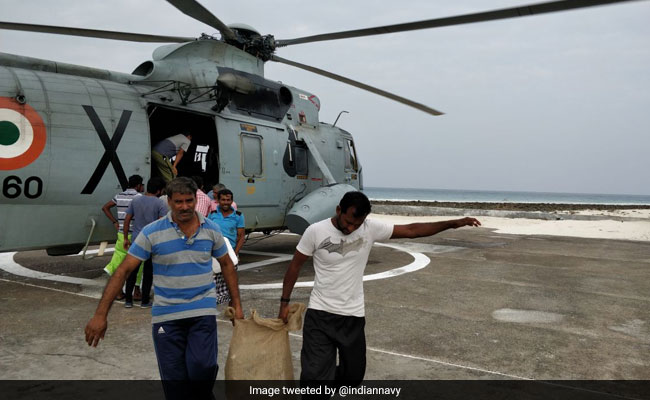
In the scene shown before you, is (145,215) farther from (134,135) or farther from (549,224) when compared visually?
(549,224)

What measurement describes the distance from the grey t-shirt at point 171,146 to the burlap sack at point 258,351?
20.5 ft

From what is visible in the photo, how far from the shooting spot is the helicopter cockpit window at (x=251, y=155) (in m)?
9.19

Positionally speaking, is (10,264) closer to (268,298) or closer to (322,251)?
(268,298)

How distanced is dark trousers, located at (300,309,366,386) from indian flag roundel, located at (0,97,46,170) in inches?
204

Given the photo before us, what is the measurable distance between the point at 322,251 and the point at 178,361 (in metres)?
1.15

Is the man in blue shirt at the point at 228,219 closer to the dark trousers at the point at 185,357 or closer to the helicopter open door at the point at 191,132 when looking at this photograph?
the dark trousers at the point at 185,357

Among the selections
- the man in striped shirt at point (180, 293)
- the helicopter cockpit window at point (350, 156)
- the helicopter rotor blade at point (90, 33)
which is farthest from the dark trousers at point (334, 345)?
the helicopter cockpit window at point (350, 156)

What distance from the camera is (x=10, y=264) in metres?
9.37

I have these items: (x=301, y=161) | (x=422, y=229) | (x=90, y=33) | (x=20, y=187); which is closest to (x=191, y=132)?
(x=301, y=161)

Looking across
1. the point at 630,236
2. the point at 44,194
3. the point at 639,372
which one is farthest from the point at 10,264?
the point at 630,236

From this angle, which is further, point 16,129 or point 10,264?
Result: point 10,264

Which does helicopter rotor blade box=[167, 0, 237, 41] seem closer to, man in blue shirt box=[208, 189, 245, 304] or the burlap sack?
man in blue shirt box=[208, 189, 245, 304]

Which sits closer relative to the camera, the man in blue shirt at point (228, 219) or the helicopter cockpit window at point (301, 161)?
the man in blue shirt at point (228, 219)

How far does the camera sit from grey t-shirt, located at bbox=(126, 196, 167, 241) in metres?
5.97
